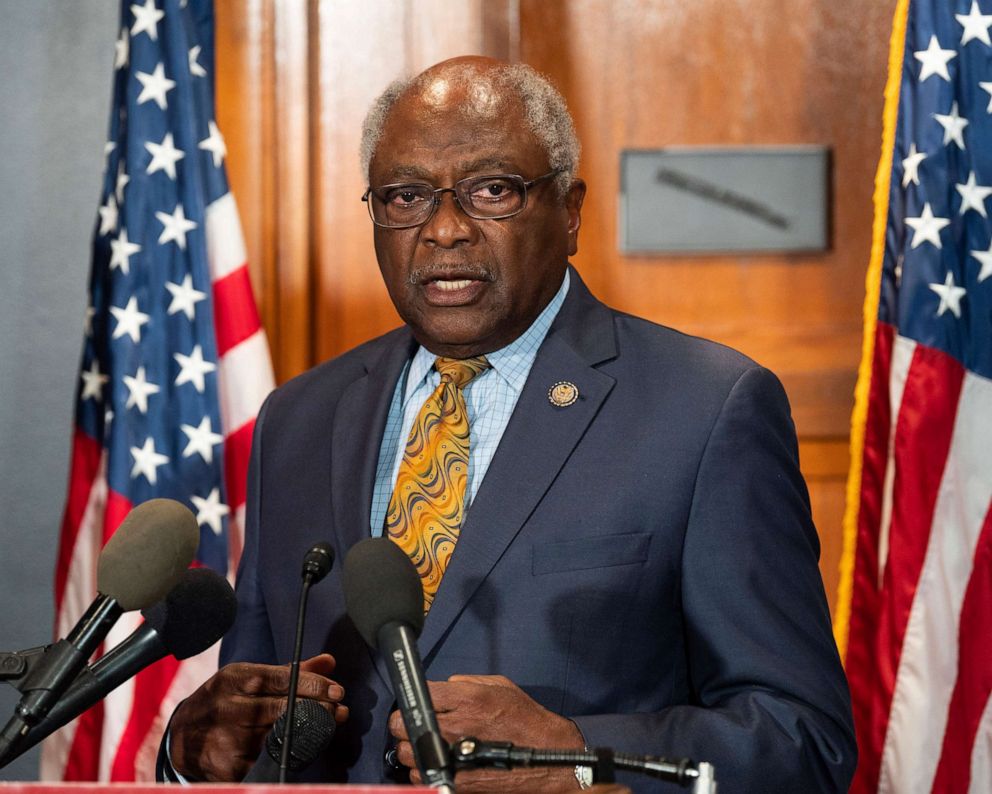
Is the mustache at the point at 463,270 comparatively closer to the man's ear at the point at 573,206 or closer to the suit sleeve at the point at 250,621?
the man's ear at the point at 573,206

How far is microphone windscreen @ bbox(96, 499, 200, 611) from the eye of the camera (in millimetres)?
1322

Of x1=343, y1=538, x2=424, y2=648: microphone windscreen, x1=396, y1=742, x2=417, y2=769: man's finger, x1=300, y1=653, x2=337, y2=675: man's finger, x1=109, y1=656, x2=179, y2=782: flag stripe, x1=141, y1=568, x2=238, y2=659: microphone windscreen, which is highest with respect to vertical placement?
x1=343, y1=538, x2=424, y2=648: microphone windscreen

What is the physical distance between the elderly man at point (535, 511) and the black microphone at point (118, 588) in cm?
36

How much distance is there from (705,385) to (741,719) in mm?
489

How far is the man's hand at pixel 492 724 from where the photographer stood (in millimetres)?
1575

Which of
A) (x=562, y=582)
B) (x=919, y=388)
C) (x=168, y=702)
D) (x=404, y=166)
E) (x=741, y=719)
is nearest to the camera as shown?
(x=741, y=719)

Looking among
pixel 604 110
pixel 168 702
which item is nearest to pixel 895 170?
pixel 604 110

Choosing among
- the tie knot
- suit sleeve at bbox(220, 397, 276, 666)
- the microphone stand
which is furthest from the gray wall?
the microphone stand

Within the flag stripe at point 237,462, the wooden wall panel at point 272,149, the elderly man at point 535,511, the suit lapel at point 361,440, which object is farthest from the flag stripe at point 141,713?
the suit lapel at point 361,440

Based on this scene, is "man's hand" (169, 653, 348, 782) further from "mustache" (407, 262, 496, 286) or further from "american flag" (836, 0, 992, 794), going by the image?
"american flag" (836, 0, 992, 794)

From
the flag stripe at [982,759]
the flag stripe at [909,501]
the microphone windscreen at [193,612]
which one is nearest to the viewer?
the microphone windscreen at [193,612]

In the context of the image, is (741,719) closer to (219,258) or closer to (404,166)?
(404,166)

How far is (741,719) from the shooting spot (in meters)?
1.75

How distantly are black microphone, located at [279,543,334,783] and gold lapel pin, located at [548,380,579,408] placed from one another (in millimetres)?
572
